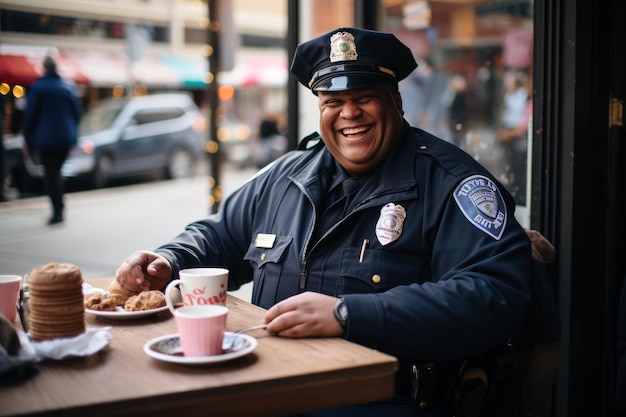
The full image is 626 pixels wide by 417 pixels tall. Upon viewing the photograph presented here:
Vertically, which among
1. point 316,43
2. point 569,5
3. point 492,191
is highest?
point 569,5

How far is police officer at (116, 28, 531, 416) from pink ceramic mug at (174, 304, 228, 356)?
0.20m

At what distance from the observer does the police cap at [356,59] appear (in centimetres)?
216

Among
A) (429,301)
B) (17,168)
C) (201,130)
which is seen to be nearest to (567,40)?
(429,301)

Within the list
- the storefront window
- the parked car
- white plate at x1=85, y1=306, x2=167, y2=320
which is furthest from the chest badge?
the parked car

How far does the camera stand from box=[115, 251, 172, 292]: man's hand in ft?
6.70

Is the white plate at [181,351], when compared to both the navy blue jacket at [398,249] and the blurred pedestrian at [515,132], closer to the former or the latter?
the navy blue jacket at [398,249]

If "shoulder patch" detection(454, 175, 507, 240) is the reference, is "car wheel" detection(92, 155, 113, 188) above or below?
below

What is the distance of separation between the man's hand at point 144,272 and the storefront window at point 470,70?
9.05 ft

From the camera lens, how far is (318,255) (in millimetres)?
2113

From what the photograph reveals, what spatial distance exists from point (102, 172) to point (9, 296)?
463 inches

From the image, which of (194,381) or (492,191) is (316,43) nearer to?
(492,191)

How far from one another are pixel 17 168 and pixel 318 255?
9.70 meters

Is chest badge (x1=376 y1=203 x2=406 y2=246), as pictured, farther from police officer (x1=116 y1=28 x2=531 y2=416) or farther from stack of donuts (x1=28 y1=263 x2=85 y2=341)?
stack of donuts (x1=28 y1=263 x2=85 y2=341)

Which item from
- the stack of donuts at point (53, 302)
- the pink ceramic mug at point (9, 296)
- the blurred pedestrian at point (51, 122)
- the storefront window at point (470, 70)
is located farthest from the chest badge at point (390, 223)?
the blurred pedestrian at point (51, 122)
